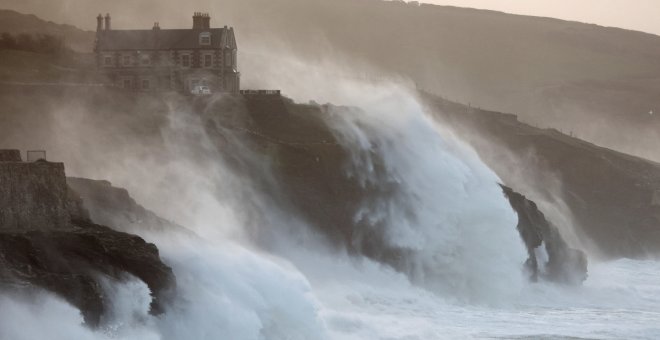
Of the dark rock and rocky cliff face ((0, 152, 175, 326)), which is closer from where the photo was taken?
rocky cliff face ((0, 152, 175, 326))

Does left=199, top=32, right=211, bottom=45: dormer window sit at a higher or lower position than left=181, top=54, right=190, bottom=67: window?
higher

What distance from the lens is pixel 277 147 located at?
5894cm

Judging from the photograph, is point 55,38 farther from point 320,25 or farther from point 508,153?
point 320,25

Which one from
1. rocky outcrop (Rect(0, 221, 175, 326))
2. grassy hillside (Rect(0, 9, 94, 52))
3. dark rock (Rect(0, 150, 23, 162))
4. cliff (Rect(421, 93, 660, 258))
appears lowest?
rocky outcrop (Rect(0, 221, 175, 326))

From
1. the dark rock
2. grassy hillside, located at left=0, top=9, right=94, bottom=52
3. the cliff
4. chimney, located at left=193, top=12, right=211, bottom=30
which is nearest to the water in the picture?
the dark rock

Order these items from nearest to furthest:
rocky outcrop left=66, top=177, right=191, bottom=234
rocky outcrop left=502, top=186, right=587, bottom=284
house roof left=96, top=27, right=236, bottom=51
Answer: rocky outcrop left=66, top=177, right=191, bottom=234
rocky outcrop left=502, top=186, right=587, bottom=284
house roof left=96, top=27, right=236, bottom=51

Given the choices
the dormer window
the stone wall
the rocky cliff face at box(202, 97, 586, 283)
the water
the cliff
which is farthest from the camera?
the cliff

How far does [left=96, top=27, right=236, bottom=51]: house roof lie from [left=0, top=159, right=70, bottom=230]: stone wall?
1399 inches

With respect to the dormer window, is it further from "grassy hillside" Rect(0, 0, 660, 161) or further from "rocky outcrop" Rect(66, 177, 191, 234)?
"grassy hillside" Rect(0, 0, 660, 161)

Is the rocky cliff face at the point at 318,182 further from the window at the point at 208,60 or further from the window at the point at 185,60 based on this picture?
the window at the point at 185,60

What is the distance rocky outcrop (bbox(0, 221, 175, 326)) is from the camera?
32906 mm

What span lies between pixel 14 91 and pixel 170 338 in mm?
23906

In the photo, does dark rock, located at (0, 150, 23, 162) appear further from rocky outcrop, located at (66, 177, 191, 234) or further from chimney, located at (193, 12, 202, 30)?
chimney, located at (193, 12, 202, 30)

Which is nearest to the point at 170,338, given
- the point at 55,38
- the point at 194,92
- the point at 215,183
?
the point at 215,183
